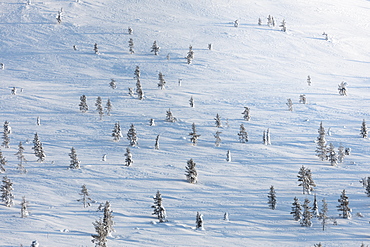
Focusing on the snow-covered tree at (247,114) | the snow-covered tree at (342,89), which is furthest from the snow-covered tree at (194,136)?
the snow-covered tree at (342,89)

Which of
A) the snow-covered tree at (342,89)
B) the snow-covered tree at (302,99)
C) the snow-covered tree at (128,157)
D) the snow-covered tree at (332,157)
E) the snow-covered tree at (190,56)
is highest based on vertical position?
the snow-covered tree at (190,56)

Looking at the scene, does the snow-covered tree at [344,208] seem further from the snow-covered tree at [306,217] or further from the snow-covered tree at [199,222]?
the snow-covered tree at [199,222]

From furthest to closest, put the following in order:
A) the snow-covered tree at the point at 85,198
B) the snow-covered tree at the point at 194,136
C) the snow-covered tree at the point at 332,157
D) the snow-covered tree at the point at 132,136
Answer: the snow-covered tree at the point at 194,136 → the snow-covered tree at the point at 132,136 → the snow-covered tree at the point at 332,157 → the snow-covered tree at the point at 85,198

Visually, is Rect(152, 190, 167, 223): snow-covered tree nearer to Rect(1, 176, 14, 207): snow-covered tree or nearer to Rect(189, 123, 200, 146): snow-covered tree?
Rect(1, 176, 14, 207): snow-covered tree

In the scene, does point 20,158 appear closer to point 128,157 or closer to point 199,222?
point 128,157

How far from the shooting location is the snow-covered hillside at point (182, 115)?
34.6 m

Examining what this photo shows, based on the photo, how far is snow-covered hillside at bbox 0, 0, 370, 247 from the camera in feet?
114

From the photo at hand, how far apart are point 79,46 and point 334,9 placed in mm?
84714

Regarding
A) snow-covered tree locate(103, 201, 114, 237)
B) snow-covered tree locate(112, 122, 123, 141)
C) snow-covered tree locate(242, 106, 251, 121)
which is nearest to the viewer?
snow-covered tree locate(103, 201, 114, 237)

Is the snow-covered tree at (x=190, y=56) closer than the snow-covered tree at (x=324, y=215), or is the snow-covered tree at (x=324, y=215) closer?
the snow-covered tree at (x=324, y=215)

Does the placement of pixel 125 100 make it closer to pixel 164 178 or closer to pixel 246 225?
pixel 164 178

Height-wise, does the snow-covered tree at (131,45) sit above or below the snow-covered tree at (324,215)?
above

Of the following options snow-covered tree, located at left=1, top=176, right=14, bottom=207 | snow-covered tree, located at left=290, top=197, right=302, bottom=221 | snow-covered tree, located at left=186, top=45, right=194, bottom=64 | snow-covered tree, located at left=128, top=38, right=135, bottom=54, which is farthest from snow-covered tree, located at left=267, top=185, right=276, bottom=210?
snow-covered tree, located at left=128, top=38, right=135, bottom=54

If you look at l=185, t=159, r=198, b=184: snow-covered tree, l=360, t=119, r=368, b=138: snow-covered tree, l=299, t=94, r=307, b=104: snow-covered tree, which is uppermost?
l=299, t=94, r=307, b=104: snow-covered tree
